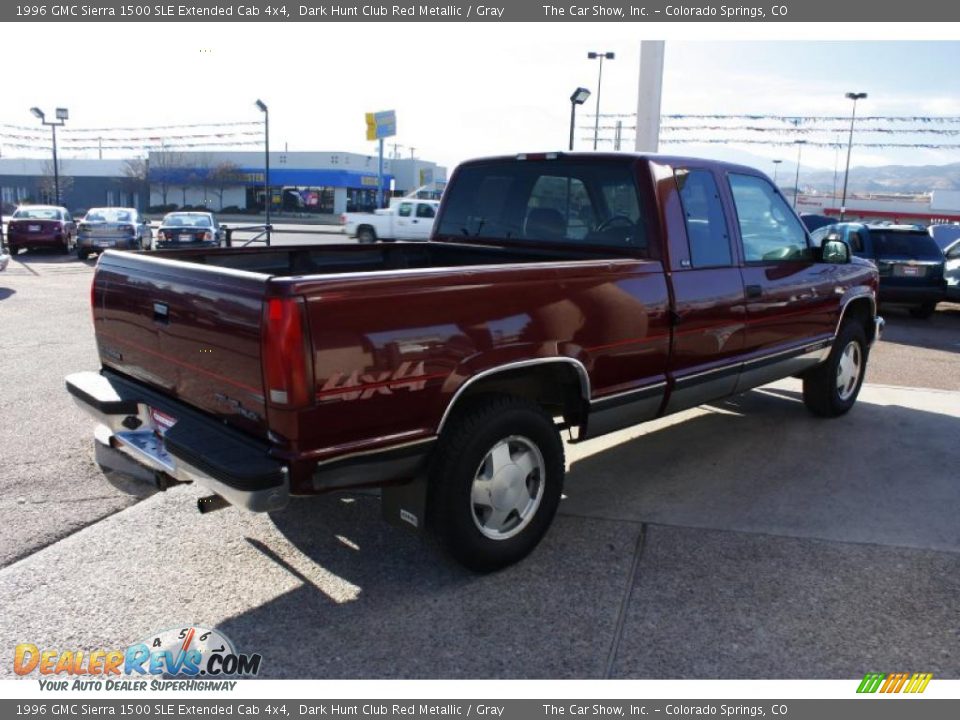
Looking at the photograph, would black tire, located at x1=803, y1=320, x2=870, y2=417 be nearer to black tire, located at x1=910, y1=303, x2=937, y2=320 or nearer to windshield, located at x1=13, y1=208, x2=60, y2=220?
black tire, located at x1=910, y1=303, x2=937, y2=320

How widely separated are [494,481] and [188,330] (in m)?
1.52

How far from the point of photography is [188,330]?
137 inches

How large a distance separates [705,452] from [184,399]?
12.2ft

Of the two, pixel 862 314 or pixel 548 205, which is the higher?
pixel 548 205

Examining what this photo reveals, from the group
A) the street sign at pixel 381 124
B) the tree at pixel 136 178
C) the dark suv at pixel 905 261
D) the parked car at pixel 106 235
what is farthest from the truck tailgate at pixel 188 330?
the tree at pixel 136 178

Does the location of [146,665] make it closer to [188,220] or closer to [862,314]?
[862,314]

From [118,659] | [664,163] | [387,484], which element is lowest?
[118,659]

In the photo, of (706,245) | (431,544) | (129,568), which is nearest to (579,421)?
(431,544)

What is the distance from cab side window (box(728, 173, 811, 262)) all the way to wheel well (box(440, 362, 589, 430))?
1.80m

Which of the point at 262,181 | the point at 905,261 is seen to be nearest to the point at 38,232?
the point at 905,261

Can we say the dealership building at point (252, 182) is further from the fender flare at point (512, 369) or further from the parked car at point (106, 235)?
the fender flare at point (512, 369)

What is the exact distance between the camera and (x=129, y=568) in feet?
12.6

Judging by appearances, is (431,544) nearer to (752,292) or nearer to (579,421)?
(579,421)
